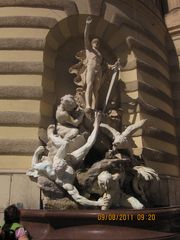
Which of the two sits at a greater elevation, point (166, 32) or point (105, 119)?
point (166, 32)

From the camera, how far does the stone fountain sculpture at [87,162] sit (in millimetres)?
8961

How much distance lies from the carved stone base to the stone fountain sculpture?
1.14 metres

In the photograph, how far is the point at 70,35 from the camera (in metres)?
13.2

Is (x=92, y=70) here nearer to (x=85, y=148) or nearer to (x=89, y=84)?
(x=89, y=84)

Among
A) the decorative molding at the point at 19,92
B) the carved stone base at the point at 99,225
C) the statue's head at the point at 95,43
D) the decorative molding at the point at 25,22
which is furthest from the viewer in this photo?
the statue's head at the point at 95,43

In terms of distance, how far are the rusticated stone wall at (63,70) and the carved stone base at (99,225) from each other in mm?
2178

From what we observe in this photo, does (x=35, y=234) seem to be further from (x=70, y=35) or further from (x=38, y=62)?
(x=70, y=35)

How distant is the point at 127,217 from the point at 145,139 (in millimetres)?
5172

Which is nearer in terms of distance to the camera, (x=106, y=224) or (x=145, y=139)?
(x=106, y=224)

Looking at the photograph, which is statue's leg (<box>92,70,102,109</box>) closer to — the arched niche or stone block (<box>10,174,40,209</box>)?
the arched niche

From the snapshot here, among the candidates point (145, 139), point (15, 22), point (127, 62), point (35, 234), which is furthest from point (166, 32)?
point (35, 234)

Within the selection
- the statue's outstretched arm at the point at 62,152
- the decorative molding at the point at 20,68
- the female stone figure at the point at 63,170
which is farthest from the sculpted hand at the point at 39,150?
the decorative molding at the point at 20,68
